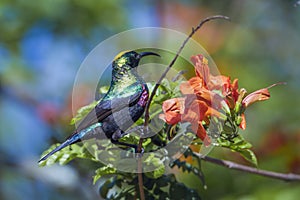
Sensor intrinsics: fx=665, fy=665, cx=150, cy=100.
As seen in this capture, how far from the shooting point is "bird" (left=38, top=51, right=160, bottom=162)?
146cm

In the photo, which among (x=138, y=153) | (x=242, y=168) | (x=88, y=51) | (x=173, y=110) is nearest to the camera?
(x=173, y=110)

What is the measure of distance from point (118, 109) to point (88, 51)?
2399 millimetres

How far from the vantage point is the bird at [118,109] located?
146cm

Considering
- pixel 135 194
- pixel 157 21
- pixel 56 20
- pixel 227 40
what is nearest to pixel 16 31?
pixel 56 20

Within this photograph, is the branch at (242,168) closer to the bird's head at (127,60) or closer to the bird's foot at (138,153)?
the bird's foot at (138,153)

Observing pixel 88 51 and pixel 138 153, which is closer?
pixel 138 153

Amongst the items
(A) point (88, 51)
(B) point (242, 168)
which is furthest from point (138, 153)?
(A) point (88, 51)

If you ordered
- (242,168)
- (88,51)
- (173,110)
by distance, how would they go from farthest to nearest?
(88,51) → (242,168) → (173,110)

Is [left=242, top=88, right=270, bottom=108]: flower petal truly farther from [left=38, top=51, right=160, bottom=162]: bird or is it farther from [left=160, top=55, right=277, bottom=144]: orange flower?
[left=38, top=51, right=160, bottom=162]: bird

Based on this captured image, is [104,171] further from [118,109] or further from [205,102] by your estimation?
[205,102]

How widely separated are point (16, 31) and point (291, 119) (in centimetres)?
177

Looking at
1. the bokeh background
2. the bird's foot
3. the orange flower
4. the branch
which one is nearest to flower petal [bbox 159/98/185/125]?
the orange flower

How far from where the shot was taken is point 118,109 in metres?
1.46

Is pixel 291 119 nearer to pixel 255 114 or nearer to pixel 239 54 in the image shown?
pixel 255 114
